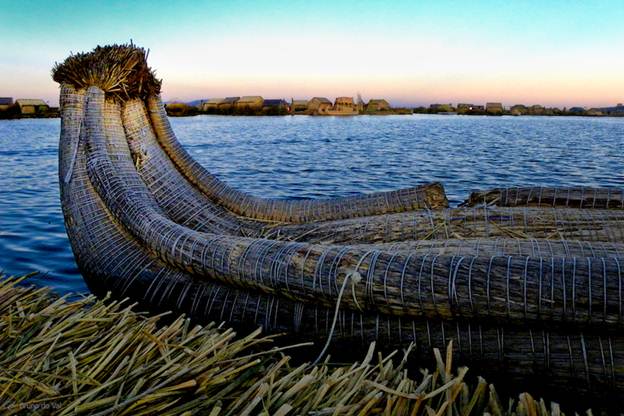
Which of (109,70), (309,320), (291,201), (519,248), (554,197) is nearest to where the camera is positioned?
(309,320)

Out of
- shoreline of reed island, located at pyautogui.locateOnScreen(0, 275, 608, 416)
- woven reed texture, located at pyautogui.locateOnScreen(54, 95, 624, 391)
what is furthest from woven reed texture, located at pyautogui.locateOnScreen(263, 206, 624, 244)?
shoreline of reed island, located at pyautogui.locateOnScreen(0, 275, 608, 416)

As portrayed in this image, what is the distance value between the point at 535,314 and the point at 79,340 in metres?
2.11

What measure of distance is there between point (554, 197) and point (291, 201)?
8.93ft

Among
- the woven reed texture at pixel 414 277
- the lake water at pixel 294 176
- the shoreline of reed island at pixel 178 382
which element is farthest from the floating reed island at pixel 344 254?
the lake water at pixel 294 176

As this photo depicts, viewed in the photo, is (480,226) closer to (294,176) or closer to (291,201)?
(291,201)

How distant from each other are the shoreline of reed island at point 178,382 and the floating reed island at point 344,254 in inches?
19.0

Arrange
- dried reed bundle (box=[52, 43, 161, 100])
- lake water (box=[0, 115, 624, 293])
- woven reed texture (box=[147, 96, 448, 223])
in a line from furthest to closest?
lake water (box=[0, 115, 624, 293])
woven reed texture (box=[147, 96, 448, 223])
dried reed bundle (box=[52, 43, 161, 100])

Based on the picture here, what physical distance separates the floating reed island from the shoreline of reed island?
483 mm

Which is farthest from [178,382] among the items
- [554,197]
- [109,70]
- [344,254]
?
[109,70]

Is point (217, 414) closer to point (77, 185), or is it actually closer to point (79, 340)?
point (79, 340)

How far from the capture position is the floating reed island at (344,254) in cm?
246

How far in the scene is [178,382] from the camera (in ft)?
5.79

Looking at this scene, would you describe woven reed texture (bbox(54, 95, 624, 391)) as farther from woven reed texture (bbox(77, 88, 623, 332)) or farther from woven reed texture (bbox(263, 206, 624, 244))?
woven reed texture (bbox(263, 206, 624, 244))

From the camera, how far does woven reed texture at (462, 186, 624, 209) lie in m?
4.45
